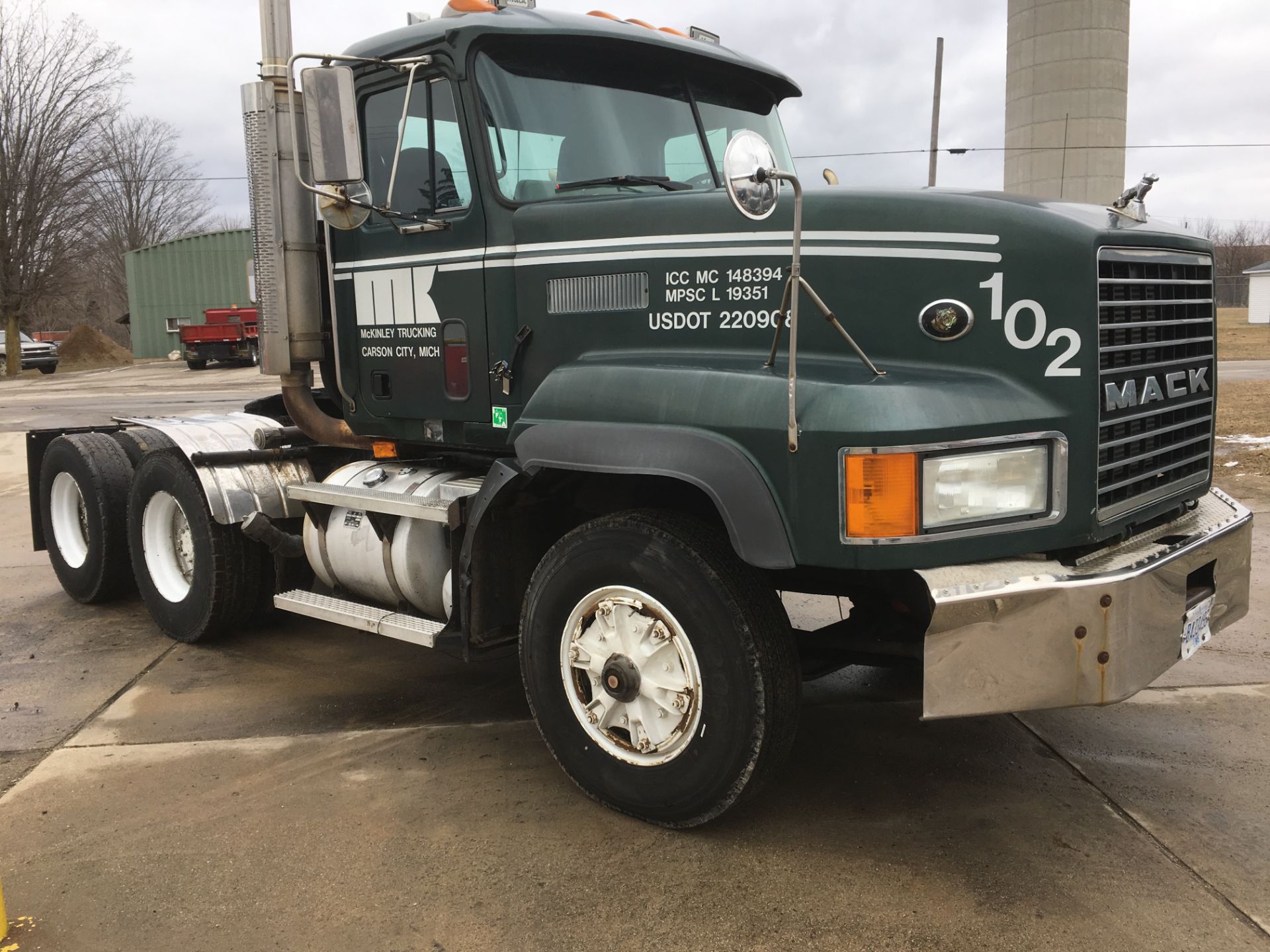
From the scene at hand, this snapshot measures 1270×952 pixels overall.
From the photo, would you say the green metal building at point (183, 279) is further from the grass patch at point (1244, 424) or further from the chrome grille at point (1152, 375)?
the chrome grille at point (1152, 375)

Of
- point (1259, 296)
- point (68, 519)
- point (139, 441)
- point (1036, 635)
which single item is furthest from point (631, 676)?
point (1259, 296)

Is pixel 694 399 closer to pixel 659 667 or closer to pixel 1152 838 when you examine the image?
pixel 659 667

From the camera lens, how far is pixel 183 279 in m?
47.3

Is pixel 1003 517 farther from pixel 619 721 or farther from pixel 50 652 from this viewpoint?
pixel 50 652

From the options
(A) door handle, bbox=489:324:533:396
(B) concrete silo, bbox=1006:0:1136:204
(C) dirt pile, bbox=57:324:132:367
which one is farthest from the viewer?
(C) dirt pile, bbox=57:324:132:367

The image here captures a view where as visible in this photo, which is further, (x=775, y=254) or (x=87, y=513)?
(x=87, y=513)

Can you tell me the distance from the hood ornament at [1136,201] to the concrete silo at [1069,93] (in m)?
27.3

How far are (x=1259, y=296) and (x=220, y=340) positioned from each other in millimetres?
41026

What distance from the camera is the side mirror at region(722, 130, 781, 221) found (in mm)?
3125

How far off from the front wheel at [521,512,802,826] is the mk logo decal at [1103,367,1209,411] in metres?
1.18

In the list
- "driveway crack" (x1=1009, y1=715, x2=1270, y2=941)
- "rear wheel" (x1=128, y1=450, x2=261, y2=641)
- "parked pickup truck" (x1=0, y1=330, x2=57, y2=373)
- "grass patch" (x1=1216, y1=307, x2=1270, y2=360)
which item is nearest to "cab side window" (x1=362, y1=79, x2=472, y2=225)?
"rear wheel" (x1=128, y1=450, x2=261, y2=641)

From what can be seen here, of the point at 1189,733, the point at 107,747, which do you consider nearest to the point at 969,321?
the point at 1189,733

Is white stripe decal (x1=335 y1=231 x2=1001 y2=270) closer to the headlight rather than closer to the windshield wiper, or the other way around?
the windshield wiper

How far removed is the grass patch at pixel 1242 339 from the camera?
26.4m
